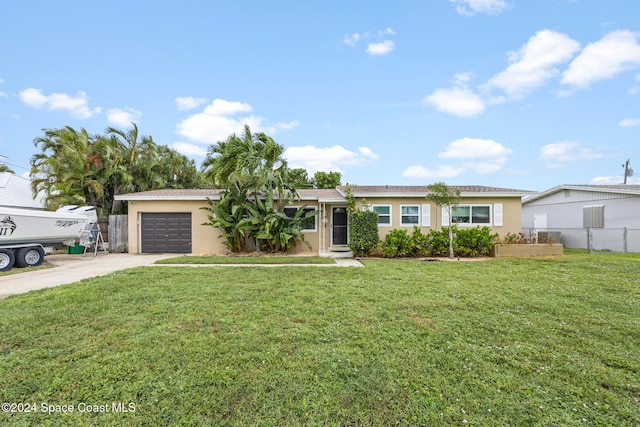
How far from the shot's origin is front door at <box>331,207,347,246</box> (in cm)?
1287

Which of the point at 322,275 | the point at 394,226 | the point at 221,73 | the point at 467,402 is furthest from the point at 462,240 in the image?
the point at 221,73

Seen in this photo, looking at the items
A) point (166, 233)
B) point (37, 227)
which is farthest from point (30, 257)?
point (166, 233)

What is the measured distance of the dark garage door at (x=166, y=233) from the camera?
41.1 feet

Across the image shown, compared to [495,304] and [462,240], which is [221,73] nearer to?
[462,240]

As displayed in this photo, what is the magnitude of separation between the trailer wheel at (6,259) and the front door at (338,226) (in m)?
10.8

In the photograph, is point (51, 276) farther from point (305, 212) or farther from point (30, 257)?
point (305, 212)

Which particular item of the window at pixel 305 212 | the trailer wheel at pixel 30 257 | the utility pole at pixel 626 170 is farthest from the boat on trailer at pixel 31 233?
the utility pole at pixel 626 170

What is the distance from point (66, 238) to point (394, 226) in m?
12.7

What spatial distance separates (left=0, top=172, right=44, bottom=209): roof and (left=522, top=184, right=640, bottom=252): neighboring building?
27.6 meters

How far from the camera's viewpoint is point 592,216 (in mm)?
14430

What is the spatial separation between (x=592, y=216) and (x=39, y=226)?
77.7ft

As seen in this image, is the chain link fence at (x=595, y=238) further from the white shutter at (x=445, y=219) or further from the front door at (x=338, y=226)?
the front door at (x=338, y=226)

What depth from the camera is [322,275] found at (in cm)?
732

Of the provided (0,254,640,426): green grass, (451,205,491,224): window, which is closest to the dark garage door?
(0,254,640,426): green grass
